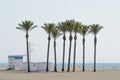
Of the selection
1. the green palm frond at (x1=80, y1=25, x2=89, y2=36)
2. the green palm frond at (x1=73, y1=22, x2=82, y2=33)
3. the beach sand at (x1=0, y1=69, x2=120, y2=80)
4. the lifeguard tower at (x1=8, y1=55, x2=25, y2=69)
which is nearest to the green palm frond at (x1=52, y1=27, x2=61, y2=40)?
the green palm frond at (x1=73, y1=22, x2=82, y2=33)

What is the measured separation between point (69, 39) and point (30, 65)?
8763 mm

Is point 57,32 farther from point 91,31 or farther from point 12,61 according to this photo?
point 12,61

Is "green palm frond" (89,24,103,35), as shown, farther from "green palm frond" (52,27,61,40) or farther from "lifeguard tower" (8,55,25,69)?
"lifeguard tower" (8,55,25,69)

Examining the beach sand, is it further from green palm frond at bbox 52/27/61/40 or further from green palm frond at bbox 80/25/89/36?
green palm frond at bbox 80/25/89/36

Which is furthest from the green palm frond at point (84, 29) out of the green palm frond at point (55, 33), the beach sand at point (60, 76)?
the beach sand at point (60, 76)

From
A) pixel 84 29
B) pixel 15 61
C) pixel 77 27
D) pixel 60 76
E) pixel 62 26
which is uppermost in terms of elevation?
pixel 62 26

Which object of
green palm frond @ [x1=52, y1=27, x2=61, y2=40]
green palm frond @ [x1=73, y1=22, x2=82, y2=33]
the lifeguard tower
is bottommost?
the lifeguard tower

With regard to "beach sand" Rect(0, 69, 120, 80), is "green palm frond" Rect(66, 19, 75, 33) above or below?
above

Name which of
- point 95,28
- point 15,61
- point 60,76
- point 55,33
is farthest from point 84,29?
point 60,76

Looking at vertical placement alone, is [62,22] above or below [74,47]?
above

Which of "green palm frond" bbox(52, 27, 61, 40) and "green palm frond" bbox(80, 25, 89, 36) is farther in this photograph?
"green palm frond" bbox(80, 25, 89, 36)

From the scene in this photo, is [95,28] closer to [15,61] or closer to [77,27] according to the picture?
[77,27]

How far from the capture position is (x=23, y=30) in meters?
69.8

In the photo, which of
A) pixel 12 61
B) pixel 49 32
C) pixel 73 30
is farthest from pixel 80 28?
pixel 12 61
